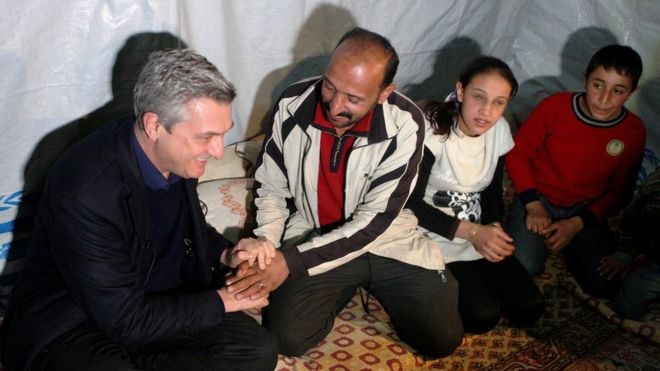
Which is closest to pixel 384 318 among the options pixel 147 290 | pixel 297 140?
pixel 297 140

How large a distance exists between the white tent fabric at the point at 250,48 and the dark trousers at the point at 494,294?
1173mm

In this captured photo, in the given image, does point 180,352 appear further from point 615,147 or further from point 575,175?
point 615,147

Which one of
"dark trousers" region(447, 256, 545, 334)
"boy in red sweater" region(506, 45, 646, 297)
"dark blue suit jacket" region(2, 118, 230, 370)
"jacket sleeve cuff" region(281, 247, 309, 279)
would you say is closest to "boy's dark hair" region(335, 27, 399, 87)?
"jacket sleeve cuff" region(281, 247, 309, 279)

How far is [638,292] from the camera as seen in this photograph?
2.41 metres

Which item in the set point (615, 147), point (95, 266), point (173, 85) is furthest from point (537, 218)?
point (95, 266)

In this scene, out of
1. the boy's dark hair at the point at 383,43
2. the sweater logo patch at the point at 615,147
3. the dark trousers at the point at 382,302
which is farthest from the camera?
the sweater logo patch at the point at 615,147

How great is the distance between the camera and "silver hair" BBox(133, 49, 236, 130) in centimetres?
150

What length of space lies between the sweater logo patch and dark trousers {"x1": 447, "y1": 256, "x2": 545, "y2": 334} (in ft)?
2.05

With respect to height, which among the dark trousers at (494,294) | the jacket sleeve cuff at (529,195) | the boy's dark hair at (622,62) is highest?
the boy's dark hair at (622,62)

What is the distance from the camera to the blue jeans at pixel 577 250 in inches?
101

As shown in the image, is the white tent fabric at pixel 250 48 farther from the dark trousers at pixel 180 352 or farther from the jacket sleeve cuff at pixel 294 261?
the jacket sleeve cuff at pixel 294 261

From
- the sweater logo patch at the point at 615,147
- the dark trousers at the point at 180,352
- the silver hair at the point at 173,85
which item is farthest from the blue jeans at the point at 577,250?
the silver hair at the point at 173,85

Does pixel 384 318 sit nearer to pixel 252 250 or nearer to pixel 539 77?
pixel 252 250

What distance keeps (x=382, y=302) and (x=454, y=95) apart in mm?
845
